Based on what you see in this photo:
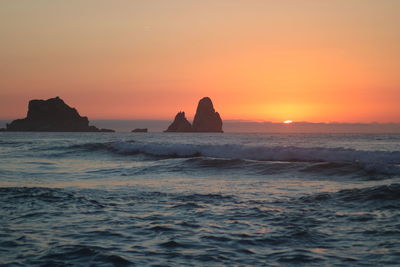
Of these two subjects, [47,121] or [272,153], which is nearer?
[272,153]

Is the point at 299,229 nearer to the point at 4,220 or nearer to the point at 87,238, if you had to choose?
the point at 87,238

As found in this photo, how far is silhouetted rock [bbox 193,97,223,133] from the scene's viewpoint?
600ft

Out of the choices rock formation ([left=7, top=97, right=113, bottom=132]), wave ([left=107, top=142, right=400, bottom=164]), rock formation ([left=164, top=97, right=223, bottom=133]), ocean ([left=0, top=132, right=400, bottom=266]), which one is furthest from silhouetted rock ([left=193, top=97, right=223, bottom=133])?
ocean ([left=0, top=132, right=400, bottom=266])

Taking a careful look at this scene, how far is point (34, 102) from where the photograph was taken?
19912 cm

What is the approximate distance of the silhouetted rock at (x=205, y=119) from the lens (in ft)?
600

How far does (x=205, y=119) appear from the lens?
183625 mm

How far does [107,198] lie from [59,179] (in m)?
5.69

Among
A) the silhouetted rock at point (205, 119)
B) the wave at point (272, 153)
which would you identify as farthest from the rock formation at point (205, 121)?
the wave at point (272, 153)

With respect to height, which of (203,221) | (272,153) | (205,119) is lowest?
(203,221)

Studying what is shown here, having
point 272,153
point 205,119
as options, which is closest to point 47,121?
point 205,119

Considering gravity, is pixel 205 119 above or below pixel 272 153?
above

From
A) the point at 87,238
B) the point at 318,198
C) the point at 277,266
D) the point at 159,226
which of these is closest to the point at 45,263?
the point at 87,238

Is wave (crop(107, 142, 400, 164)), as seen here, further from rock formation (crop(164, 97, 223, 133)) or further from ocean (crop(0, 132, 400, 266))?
rock formation (crop(164, 97, 223, 133))

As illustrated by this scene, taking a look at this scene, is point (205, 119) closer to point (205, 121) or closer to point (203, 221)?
point (205, 121)
